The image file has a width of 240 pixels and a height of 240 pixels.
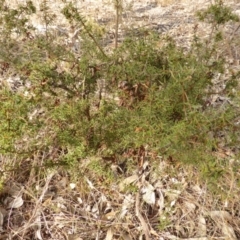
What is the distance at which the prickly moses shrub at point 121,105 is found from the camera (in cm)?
175

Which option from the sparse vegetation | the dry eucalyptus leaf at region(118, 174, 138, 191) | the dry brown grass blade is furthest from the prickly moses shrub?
the dry brown grass blade

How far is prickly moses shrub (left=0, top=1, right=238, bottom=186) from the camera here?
1.75 meters

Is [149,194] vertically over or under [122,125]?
under

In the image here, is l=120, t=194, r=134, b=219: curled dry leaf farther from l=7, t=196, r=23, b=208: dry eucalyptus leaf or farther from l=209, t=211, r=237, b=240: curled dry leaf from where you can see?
l=7, t=196, r=23, b=208: dry eucalyptus leaf

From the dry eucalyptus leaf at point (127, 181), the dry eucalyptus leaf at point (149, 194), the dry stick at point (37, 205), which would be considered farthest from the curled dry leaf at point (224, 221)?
the dry stick at point (37, 205)

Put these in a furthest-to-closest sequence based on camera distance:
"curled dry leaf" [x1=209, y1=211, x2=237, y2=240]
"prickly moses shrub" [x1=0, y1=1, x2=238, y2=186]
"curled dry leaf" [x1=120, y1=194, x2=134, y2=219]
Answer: "curled dry leaf" [x1=120, y1=194, x2=134, y2=219]
"curled dry leaf" [x1=209, y1=211, x2=237, y2=240]
"prickly moses shrub" [x1=0, y1=1, x2=238, y2=186]

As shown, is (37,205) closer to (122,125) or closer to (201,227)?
(122,125)

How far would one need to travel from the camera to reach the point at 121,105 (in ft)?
6.76

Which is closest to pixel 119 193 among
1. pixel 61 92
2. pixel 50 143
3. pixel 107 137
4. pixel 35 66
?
pixel 107 137

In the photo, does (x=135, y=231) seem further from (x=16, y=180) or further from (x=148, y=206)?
(x=16, y=180)

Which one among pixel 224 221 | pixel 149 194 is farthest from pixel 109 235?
pixel 224 221

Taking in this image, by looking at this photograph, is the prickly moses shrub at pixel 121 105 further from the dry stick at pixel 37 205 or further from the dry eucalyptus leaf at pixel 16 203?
the dry eucalyptus leaf at pixel 16 203

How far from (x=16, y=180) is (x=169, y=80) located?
37.3 inches

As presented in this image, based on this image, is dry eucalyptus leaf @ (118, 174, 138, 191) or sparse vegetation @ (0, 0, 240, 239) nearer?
sparse vegetation @ (0, 0, 240, 239)
